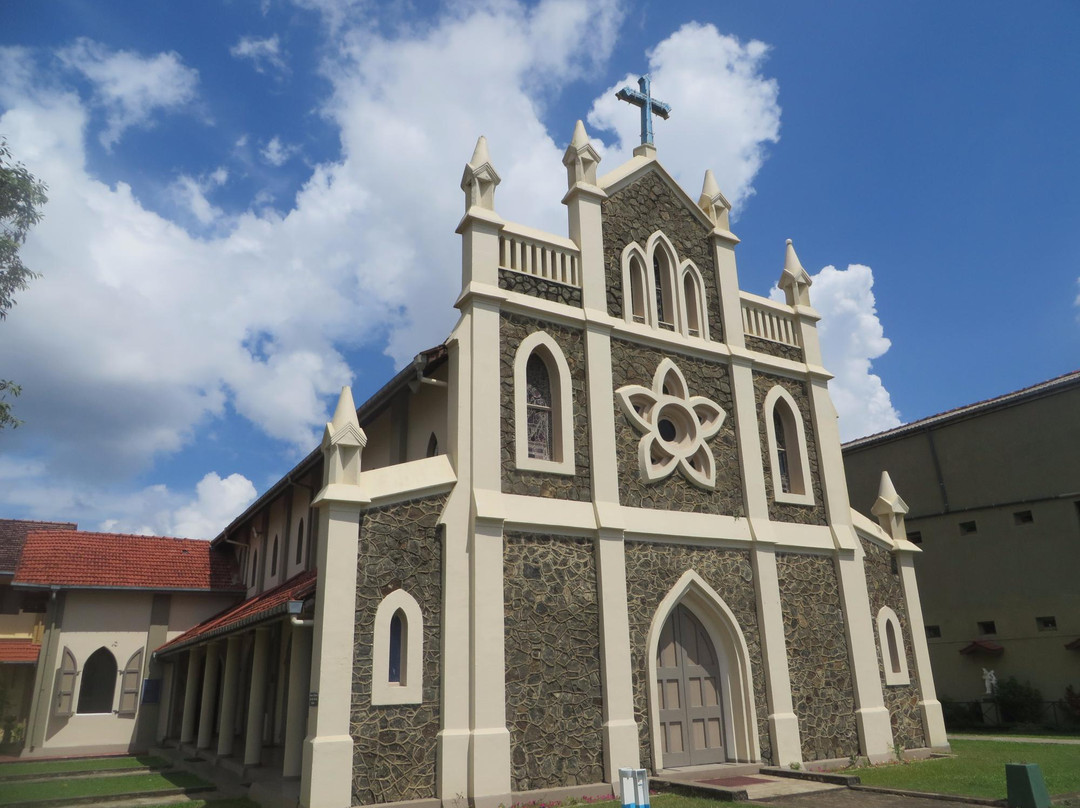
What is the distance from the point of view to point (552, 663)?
39.4ft

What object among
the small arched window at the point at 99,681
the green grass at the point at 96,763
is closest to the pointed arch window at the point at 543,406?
the green grass at the point at 96,763

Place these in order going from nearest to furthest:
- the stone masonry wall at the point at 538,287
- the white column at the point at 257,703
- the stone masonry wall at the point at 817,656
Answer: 1. the stone masonry wall at the point at 538,287
2. the white column at the point at 257,703
3. the stone masonry wall at the point at 817,656

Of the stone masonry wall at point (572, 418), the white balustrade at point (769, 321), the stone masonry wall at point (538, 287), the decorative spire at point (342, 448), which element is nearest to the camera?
the decorative spire at point (342, 448)

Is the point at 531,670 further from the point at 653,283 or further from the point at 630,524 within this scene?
the point at 653,283

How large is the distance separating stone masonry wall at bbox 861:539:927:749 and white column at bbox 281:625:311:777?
10.8 metres

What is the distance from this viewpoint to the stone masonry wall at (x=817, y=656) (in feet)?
47.4

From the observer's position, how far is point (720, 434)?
50.5 feet

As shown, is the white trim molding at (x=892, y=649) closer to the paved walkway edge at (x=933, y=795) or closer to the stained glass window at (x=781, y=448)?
the stained glass window at (x=781, y=448)

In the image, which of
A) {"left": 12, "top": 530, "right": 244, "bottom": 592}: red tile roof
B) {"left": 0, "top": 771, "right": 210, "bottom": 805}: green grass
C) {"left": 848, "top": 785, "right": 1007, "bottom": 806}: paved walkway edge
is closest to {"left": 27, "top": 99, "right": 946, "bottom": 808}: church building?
{"left": 0, "top": 771, "right": 210, "bottom": 805}: green grass

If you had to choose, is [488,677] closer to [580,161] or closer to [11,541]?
[580,161]

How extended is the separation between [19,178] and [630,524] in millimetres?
9722

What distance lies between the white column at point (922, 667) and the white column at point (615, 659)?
7304 mm

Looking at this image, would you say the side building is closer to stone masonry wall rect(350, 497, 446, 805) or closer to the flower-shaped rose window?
the flower-shaped rose window

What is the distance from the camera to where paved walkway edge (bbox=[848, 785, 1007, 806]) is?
9875 mm
